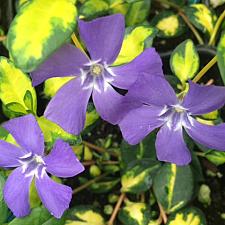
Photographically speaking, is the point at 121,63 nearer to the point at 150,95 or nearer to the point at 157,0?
the point at 150,95

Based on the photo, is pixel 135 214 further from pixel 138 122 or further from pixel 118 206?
pixel 138 122

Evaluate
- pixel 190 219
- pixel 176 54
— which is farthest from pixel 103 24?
pixel 190 219

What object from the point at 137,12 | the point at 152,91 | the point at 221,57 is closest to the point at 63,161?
the point at 152,91

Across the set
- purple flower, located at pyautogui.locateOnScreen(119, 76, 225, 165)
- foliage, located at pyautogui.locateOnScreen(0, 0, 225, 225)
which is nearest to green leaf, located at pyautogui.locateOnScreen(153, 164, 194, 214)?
foliage, located at pyautogui.locateOnScreen(0, 0, 225, 225)

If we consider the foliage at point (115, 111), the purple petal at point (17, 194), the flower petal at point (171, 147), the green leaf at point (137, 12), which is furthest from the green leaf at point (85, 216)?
the green leaf at point (137, 12)

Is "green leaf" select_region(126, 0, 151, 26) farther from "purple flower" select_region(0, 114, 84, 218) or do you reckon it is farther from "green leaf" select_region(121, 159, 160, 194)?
"purple flower" select_region(0, 114, 84, 218)
